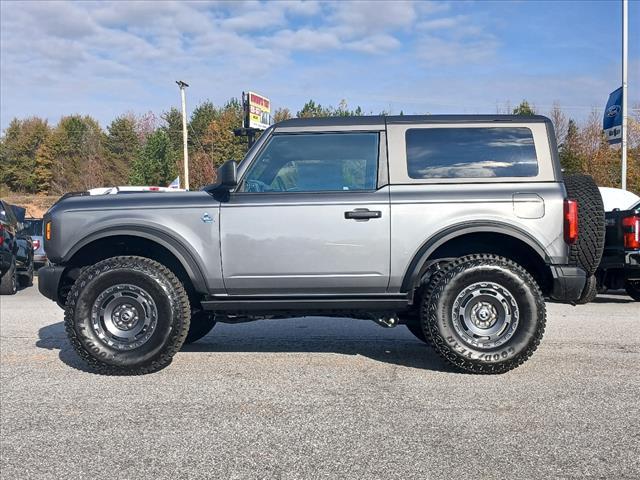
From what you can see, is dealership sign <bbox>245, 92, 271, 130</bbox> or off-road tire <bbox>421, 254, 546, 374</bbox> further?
dealership sign <bbox>245, 92, 271, 130</bbox>

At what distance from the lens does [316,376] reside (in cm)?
475

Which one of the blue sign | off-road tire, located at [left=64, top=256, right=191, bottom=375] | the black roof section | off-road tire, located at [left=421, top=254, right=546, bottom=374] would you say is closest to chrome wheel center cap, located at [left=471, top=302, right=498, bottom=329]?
off-road tire, located at [left=421, top=254, right=546, bottom=374]

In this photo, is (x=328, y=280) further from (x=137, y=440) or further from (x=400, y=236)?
(x=137, y=440)

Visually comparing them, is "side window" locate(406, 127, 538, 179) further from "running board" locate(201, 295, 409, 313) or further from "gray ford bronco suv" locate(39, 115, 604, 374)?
"running board" locate(201, 295, 409, 313)

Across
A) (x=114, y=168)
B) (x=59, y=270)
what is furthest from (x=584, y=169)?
(x=114, y=168)

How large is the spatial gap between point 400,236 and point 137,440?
2.46 meters

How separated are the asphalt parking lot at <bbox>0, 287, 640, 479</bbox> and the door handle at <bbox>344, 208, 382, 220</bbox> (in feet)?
4.24

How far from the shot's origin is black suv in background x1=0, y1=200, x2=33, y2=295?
1055cm

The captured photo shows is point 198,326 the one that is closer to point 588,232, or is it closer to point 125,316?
point 125,316

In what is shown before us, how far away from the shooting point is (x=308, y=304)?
480cm

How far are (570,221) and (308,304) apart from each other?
2194 millimetres

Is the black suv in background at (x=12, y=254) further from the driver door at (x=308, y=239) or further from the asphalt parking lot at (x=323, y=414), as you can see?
the driver door at (x=308, y=239)

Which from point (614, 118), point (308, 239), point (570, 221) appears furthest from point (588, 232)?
point (614, 118)

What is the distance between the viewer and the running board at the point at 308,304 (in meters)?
4.79
